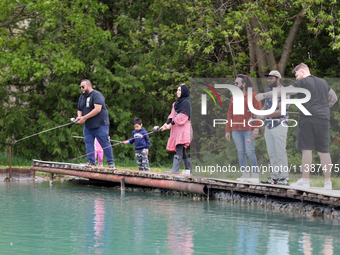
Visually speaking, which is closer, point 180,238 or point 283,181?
point 180,238

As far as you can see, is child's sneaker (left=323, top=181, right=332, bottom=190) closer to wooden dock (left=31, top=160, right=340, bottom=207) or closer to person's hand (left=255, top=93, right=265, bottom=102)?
wooden dock (left=31, top=160, right=340, bottom=207)

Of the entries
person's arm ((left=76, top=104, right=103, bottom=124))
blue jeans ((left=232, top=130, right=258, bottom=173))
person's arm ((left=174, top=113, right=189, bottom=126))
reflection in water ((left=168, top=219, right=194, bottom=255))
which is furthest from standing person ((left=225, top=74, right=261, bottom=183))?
person's arm ((left=76, top=104, right=103, bottom=124))

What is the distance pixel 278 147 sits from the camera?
8.50 m

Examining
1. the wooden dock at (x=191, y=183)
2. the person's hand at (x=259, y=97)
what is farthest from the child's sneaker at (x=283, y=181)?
the person's hand at (x=259, y=97)

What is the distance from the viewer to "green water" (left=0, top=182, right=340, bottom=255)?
589 centimetres

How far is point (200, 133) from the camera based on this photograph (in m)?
16.1

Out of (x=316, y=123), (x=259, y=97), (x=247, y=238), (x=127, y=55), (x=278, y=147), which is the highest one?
(x=127, y=55)

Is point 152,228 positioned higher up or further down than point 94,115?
further down

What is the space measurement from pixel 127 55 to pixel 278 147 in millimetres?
11499

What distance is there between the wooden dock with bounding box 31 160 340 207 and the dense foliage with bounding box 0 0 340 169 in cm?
376

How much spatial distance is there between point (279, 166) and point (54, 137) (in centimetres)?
1165

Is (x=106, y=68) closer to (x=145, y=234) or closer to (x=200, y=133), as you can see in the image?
(x=200, y=133)

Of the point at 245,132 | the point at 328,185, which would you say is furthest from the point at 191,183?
the point at 328,185

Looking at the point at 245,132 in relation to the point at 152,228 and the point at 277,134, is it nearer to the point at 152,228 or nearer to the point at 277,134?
the point at 277,134
